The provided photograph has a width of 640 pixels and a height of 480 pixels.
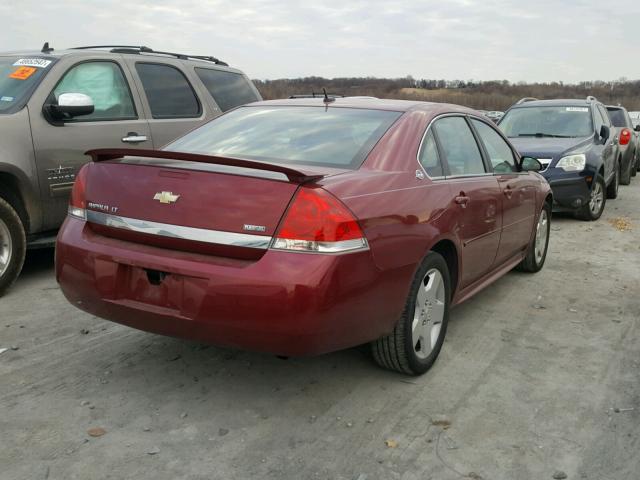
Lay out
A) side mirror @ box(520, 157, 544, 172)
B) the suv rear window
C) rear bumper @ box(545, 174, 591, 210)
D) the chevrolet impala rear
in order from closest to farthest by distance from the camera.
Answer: the chevrolet impala rear
side mirror @ box(520, 157, 544, 172)
the suv rear window
rear bumper @ box(545, 174, 591, 210)

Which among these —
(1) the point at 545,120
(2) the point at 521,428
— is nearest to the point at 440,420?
(2) the point at 521,428

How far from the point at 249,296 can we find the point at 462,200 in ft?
5.69

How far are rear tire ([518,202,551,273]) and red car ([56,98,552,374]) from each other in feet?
6.86

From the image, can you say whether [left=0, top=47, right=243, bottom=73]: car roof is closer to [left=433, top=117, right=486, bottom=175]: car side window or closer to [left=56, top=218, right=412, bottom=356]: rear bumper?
[left=56, top=218, right=412, bottom=356]: rear bumper

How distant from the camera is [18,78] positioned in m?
5.56

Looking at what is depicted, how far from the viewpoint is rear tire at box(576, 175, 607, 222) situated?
9.52m

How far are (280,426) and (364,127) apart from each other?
5.82 ft

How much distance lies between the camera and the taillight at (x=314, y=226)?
9.70 feet

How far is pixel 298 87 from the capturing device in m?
14.1

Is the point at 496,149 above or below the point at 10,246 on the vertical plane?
above

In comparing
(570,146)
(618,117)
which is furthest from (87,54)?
(618,117)

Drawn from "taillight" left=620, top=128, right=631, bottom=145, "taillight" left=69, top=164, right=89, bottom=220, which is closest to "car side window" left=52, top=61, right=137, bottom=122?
"taillight" left=69, top=164, right=89, bottom=220

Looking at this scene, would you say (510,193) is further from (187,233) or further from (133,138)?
(133,138)

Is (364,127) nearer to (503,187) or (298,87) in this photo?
(503,187)
